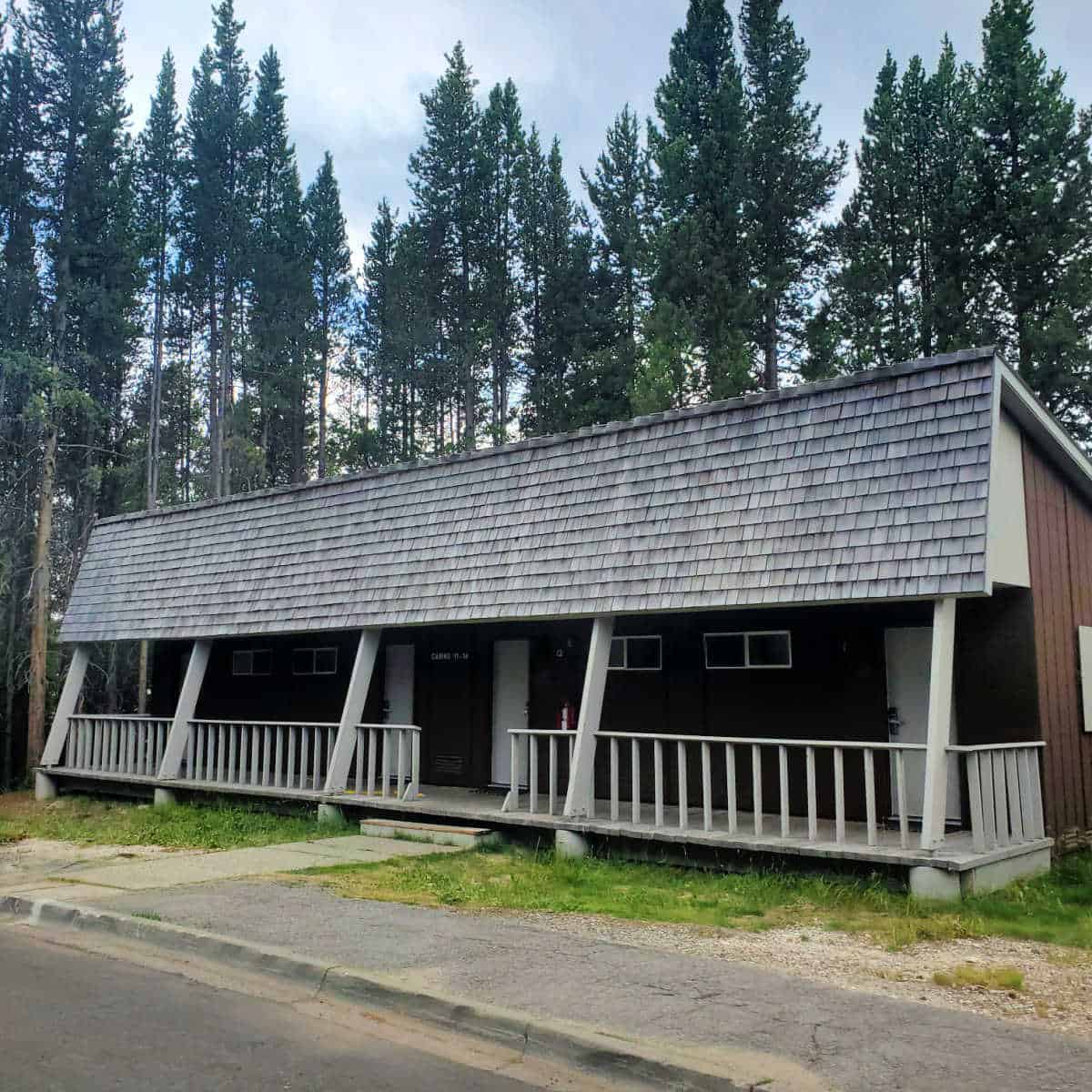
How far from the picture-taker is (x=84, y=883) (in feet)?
30.1

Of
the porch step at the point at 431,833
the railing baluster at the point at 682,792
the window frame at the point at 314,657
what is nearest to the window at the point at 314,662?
the window frame at the point at 314,657

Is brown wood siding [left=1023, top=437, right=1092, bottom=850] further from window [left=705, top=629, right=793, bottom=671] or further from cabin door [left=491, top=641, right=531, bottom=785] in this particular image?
cabin door [left=491, top=641, right=531, bottom=785]

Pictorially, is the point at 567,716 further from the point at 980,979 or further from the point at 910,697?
the point at 980,979

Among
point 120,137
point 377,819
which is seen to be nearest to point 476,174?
point 120,137

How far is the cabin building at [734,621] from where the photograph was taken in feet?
29.0

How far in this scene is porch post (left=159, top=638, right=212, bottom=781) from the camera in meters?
15.1

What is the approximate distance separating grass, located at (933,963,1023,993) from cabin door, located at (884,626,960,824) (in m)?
4.24

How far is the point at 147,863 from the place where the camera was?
10.4 metres

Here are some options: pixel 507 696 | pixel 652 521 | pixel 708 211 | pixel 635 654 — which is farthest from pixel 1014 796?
pixel 708 211

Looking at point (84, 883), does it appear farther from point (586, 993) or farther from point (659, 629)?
point (659, 629)

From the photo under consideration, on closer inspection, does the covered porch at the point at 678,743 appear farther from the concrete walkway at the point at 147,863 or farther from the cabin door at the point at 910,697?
the concrete walkway at the point at 147,863

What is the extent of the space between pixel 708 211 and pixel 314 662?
15885mm

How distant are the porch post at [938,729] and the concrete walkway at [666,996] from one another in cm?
268

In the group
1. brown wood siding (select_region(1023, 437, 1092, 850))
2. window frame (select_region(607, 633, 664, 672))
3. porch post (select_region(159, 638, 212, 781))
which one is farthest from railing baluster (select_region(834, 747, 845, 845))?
porch post (select_region(159, 638, 212, 781))
